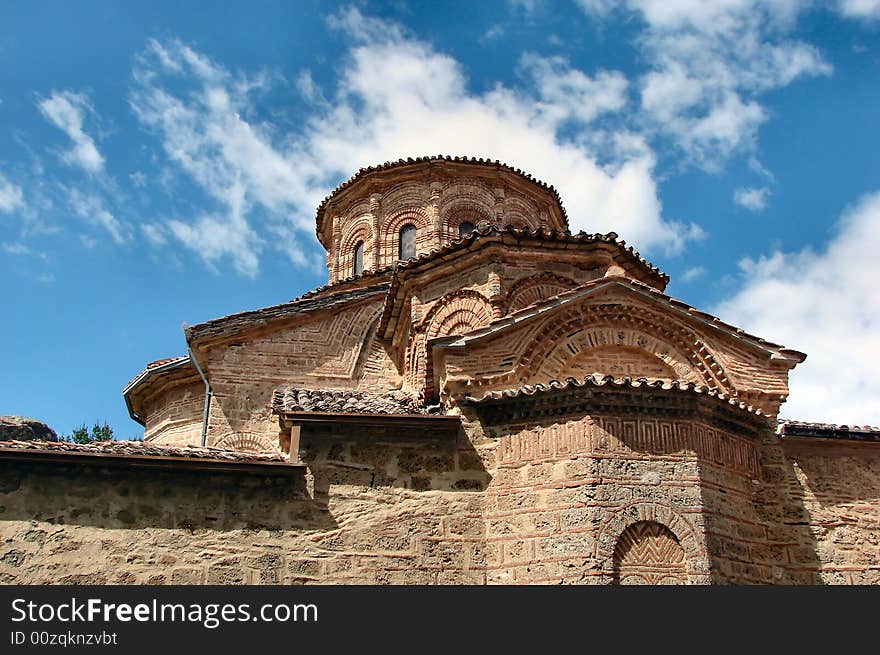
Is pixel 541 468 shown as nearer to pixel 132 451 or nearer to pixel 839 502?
pixel 839 502

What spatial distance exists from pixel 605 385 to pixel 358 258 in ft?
27.0

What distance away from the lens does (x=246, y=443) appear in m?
9.94

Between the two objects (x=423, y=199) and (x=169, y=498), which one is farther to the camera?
(x=423, y=199)

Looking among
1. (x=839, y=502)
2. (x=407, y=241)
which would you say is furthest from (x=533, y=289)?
(x=407, y=241)

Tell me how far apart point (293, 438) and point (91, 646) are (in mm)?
2206

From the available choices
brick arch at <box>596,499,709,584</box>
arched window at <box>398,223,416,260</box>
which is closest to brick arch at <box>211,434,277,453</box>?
arched window at <box>398,223,416,260</box>

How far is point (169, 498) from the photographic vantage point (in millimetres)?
6418

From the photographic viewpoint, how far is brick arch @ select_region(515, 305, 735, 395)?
7.39 meters

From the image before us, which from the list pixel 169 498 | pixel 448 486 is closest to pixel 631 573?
pixel 448 486

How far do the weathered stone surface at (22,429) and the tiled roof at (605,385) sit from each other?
5.42 meters

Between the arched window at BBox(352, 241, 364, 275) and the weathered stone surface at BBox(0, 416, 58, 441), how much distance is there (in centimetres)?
599

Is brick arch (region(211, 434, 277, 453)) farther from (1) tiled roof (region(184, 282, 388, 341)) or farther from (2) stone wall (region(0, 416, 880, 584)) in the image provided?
(2) stone wall (region(0, 416, 880, 584))

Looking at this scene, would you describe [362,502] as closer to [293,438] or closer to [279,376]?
[293,438]

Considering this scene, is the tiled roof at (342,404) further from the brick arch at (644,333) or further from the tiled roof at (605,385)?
the brick arch at (644,333)
